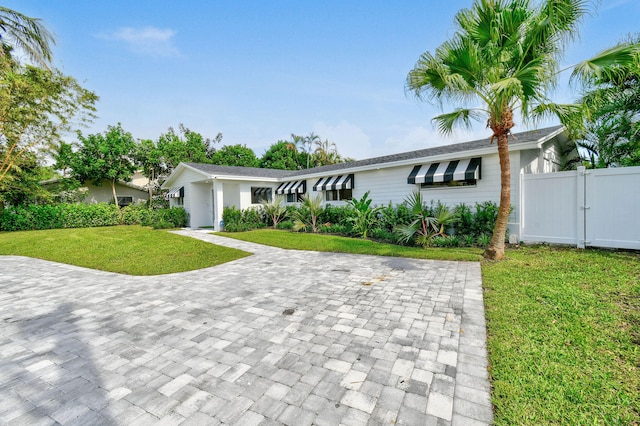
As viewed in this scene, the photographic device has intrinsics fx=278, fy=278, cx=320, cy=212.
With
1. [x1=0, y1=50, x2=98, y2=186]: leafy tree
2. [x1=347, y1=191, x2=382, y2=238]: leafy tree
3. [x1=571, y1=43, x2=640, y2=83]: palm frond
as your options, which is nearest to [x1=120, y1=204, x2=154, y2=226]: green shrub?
[x1=0, y1=50, x2=98, y2=186]: leafy tree

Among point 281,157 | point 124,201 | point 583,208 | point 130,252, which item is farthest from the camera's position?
point 281,157

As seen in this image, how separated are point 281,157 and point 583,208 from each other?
1325 inches

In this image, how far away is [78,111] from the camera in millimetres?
20359

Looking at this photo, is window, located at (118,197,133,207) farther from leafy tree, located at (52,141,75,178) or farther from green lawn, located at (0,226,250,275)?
green lawn, located at (0,226,250,275)

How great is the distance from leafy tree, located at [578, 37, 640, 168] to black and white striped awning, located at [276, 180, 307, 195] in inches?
545

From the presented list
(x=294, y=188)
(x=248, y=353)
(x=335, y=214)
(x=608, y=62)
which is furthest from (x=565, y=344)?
(x=294, y=188)

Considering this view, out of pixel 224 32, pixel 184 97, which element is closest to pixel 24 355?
pixel 224 32

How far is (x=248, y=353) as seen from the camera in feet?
11.1

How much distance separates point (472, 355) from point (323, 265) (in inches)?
205

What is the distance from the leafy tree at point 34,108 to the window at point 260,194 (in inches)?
529

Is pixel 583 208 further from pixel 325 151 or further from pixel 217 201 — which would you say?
pixel 325 151

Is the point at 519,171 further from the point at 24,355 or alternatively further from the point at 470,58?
the point at 24,355

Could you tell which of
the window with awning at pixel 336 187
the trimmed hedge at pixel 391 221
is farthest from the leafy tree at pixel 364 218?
the window with awning at pixel 336 187

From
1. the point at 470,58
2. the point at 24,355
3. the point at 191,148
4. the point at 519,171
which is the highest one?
the point at 191,148
